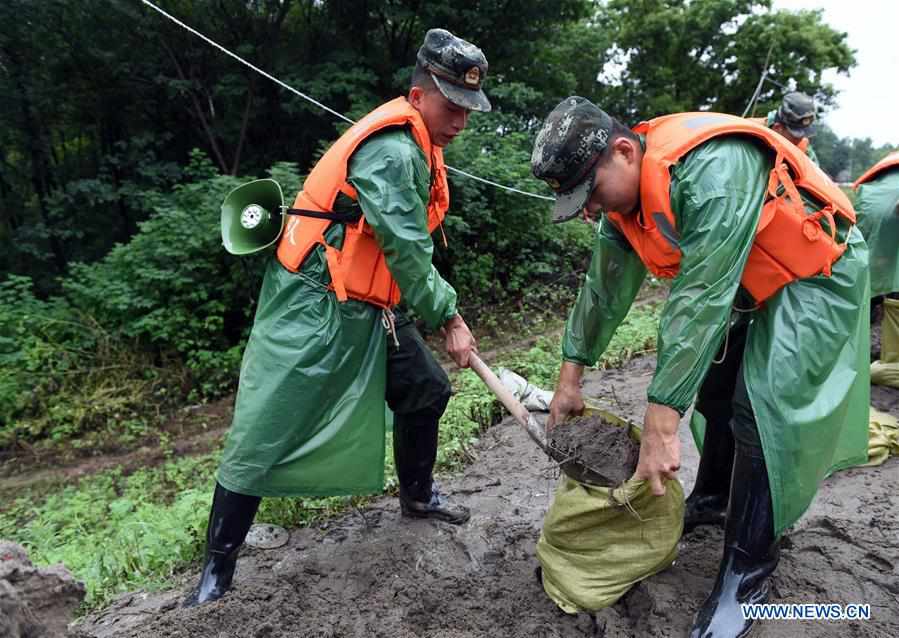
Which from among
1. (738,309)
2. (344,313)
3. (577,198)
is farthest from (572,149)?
(344,313)

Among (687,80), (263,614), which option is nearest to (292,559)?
(263,614)

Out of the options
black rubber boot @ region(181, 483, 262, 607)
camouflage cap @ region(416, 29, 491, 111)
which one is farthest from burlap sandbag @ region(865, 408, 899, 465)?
black rubber boot @ region(181, 483, 262, 607)

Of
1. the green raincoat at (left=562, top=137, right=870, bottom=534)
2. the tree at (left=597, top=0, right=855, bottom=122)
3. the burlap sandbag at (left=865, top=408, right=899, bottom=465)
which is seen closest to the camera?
the green raincoat at (left=562, top=137, right=870, bottom=534)

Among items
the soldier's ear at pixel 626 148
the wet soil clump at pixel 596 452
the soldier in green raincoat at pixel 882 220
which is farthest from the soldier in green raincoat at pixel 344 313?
the soldier in green raincoat at pixel 882 220

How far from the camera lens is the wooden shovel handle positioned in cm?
224

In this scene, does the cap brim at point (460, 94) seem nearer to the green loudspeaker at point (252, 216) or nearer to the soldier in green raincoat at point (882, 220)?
the green loudspeaker at point (252, 216)

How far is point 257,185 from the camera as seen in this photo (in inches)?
101

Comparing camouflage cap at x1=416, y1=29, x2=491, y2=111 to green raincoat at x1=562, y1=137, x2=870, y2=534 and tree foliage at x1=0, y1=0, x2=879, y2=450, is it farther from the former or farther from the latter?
tree foliage at x1=0, y1=0, x2=879, y2=450

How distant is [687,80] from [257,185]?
19301 mm

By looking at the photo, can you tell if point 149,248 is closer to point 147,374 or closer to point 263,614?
point 147,374

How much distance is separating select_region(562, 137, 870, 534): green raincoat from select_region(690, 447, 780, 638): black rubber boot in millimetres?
63

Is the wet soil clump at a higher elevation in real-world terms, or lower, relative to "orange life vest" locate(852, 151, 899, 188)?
lower

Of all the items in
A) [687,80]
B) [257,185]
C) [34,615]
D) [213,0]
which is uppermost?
[687,80]

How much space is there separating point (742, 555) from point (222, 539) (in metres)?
1.78
